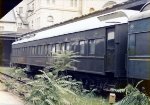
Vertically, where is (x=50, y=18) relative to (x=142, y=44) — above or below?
above

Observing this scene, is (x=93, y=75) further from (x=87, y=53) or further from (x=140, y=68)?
(x=140, y=68)

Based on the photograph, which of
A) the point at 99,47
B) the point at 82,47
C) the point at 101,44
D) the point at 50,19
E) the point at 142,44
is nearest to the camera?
the point at 142,44

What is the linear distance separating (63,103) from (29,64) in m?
17.6

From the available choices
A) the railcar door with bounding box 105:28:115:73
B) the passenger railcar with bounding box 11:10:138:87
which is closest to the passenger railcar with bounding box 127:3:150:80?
the passenger railcar with bounding box 11:10:138:87

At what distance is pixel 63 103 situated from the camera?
9992 mm

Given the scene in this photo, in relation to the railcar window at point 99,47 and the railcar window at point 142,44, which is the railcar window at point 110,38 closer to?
the railcar window at point 99,47

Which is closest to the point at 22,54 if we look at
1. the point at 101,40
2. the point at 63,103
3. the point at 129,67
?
the point at 101,40

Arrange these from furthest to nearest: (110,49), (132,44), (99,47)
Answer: (99,47) → (110,49) → (132,44)

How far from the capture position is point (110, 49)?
1406 cm

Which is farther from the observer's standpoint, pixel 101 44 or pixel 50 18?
pixel 50 18

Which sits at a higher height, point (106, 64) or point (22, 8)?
point (22, 8)

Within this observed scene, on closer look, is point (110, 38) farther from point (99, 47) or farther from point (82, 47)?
point (82, 47)

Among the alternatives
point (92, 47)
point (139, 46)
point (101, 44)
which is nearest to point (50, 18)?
point (92, 47)

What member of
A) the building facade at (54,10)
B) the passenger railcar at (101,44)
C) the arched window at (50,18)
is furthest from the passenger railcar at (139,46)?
the arched window at (50,18)
